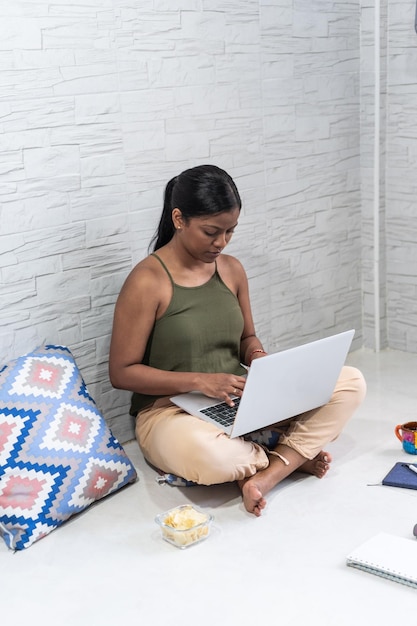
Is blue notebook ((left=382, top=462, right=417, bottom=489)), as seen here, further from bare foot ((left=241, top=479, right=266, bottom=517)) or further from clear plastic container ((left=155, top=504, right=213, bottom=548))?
clear plastic container ((left=155, top=504, right=213, bottom=548))

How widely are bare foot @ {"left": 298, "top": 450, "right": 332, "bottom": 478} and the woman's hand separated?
31 cm

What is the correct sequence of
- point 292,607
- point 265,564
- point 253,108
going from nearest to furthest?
point 292,607, point 265,564, point 253,108

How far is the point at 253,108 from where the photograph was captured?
2.91m

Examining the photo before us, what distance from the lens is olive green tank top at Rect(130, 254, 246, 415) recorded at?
2.43 metres

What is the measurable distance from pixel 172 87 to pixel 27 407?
3.49 feet

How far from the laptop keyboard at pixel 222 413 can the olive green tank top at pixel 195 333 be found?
0.16 m

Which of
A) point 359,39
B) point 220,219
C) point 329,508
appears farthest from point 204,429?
point 359,39

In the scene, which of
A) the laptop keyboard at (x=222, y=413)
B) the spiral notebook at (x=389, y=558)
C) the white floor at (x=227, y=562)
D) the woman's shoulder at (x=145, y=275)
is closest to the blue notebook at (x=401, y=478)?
the white floor at (x=227, y=562)

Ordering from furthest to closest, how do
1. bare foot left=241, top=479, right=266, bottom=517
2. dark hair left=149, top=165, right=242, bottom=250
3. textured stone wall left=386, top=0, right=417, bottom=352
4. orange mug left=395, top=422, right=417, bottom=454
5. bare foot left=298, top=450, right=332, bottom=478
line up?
textured stone wall left=386, top=0, right=417, bottom=352 → orange mug left=395, top=422, right=417, bottom=454 → bare foot left=298, top=450, right=332, bottom=478 → dark hair left=149, top=165, right=242, bottom=250 → bare foot left=241, top=479, right=266, bottom=517

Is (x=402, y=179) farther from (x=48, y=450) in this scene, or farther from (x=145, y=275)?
Result: (x=48, y=450)

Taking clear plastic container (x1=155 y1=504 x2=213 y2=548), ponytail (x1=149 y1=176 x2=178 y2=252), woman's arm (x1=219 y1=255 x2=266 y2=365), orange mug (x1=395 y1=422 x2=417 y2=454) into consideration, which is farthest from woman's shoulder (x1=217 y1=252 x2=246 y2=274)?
clear plastic container (x1=155 y1=504 x2=213 y2=548)

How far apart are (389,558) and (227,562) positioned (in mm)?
356

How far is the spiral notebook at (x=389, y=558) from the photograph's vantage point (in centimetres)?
187

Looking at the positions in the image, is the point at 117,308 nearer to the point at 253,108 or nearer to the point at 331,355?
the point at 331,355
